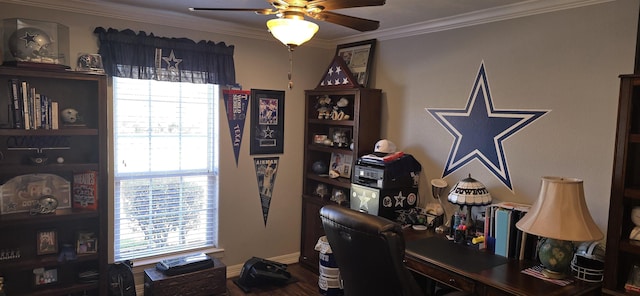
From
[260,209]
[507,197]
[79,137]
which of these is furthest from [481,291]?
[79,137]

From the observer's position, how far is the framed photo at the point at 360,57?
13.3ft

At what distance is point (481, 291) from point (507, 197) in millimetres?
887

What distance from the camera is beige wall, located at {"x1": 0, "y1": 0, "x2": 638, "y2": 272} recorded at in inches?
104

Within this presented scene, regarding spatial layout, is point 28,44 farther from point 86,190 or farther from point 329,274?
point 329,274

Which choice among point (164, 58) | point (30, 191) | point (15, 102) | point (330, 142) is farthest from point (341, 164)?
point (15, 102)

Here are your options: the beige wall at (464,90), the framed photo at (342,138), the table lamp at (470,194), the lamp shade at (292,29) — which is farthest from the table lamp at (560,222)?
the framed photo at (342,138)

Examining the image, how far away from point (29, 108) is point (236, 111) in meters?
1.56

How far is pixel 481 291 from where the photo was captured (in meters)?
2.43

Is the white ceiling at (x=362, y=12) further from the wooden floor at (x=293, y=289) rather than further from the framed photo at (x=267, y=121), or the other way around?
the wooden floor at (x=293, y=289)

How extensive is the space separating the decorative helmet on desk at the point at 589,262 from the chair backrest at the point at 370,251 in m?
0.98

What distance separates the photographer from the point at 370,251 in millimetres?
2109

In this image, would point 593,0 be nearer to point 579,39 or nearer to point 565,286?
point 579,39

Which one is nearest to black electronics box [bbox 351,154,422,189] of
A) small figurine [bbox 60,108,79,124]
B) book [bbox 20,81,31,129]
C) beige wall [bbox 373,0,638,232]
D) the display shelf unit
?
beige wall [bbox 373,0,638,232]

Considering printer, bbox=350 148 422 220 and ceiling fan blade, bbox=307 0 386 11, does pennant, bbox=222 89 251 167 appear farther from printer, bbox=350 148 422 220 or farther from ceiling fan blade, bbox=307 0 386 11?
ceiling fan blade, bbox=307 0 386 11
